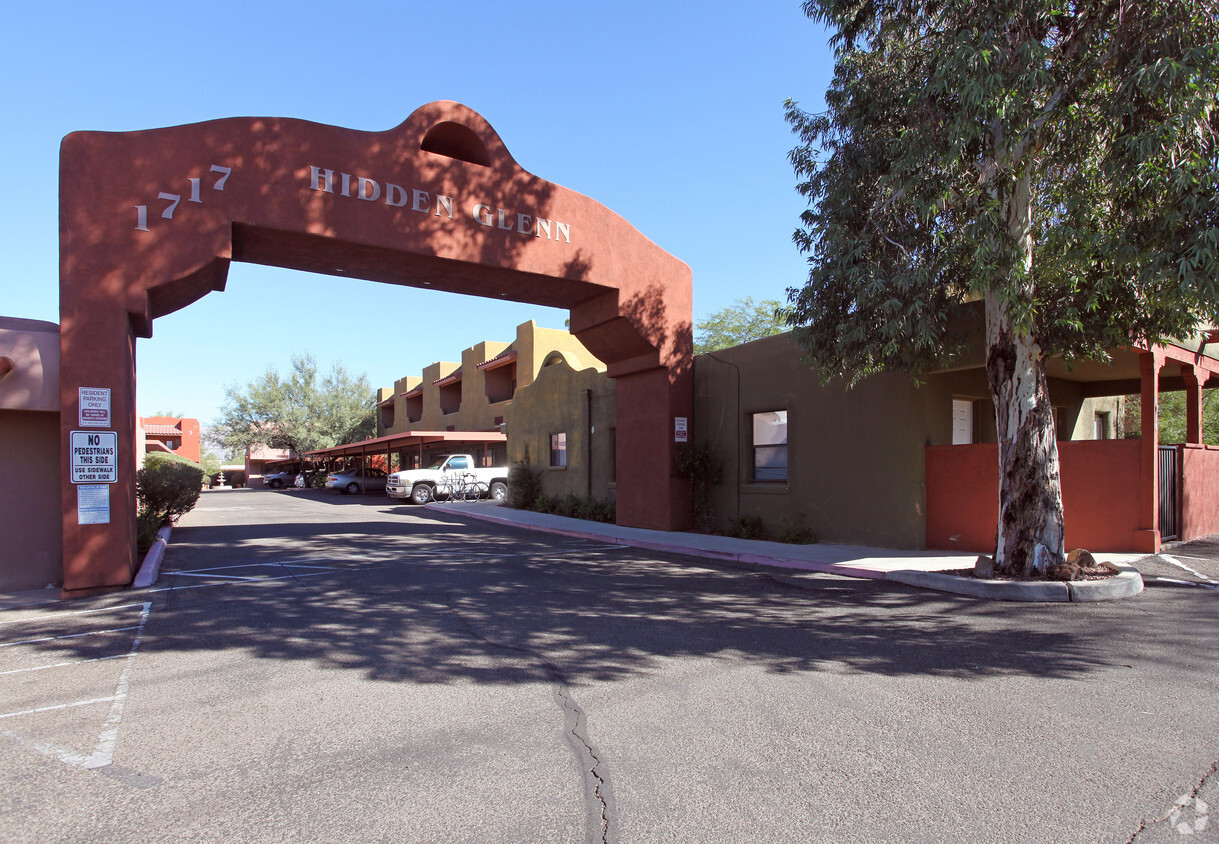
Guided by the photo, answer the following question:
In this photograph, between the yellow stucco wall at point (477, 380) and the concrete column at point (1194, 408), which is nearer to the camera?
the concrete column at point (1194, 408)

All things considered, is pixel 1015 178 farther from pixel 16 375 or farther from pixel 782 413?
pixel 16 375

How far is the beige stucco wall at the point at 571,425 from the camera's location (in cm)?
2009

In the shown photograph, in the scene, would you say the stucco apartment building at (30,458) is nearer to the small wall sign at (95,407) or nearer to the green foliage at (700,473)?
the small wall sign at (95,407)

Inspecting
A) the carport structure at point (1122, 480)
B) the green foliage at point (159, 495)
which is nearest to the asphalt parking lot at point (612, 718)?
the carport structure at point (1122, 480)

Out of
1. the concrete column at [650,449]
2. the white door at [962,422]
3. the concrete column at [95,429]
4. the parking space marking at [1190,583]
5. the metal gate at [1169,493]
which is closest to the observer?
the parking space marking at [1190,583]

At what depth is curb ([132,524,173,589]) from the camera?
10.1m

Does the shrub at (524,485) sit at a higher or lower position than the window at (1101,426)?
lower

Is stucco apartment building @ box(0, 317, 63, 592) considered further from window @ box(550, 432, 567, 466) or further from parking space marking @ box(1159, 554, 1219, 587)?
parking space marking @ box(1159, 554, 1219, 587)

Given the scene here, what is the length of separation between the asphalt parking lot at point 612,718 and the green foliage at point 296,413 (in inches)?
1849

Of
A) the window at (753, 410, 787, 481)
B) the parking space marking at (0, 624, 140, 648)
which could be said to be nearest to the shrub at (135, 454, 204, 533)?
the parking space marking at (0, 624, 140, 648)

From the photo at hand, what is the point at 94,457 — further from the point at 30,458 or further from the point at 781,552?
the point at 781,552

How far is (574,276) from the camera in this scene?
1434 centimetres

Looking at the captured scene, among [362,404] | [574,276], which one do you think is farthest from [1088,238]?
[362,404]

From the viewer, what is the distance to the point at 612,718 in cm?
469
